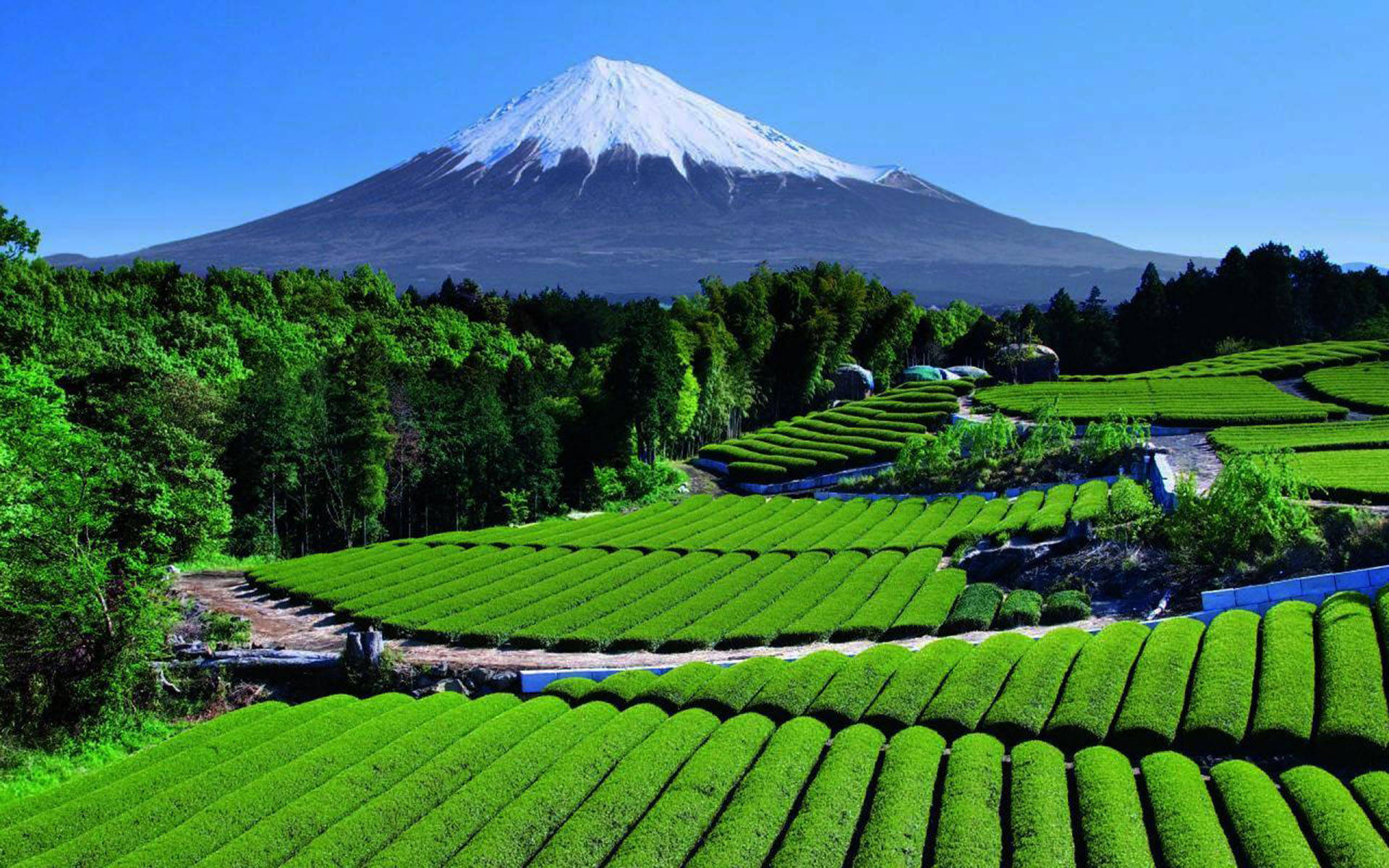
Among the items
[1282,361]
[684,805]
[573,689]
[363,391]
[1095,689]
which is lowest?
[573,689]

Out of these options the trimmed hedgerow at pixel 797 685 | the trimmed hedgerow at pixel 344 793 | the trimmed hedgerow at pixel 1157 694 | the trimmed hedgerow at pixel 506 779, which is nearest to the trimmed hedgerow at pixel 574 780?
the trimmed hedgerow at pixel 506 779

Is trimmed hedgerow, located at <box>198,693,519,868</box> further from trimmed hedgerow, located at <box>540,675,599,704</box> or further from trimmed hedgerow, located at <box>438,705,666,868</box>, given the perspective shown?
trimmed hedgerow, located at <box>438,705,666,868</box>

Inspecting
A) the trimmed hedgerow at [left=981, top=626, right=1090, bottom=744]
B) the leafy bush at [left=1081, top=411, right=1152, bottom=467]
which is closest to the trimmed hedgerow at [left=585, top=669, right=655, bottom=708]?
the trimmed hedgerow at [left=981, top=626, right=1090, bottom=744]

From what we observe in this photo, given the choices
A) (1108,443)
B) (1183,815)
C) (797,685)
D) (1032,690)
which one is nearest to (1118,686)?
(1032,690)

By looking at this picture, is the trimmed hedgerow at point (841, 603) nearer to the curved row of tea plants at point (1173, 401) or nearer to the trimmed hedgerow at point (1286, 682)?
the trimmed hedgerow at point (1286, 682)

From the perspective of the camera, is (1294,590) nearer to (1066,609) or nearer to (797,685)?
(1066,609)

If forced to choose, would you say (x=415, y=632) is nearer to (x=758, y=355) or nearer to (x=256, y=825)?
(x=256, y=825)
